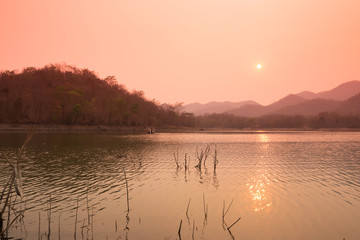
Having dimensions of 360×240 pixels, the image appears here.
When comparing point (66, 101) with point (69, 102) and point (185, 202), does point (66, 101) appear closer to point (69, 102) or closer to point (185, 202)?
point (69, 102)

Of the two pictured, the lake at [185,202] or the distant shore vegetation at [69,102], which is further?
the distant shore vegetation at [69,102]

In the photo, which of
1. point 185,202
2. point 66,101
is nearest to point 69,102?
point 66,101

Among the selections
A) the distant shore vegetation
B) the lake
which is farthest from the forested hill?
the lake

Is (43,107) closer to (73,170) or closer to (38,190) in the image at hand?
(73,170)

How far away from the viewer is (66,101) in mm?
121125

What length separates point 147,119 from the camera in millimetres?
148750

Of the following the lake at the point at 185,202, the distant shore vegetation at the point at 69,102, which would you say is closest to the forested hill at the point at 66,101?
the distant shore vegetation at the point at 69,102

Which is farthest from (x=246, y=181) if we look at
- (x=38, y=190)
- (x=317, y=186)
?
(x=38, y=190)

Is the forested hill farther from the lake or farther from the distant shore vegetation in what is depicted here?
the lake

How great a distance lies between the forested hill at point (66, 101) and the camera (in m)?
114

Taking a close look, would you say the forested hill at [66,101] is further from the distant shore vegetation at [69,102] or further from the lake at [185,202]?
the lake at [185,202]

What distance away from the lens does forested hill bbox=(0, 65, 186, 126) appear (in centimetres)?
11406

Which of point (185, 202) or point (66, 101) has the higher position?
point (66, 101)

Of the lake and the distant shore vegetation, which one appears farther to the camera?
the distant shore vegetation
